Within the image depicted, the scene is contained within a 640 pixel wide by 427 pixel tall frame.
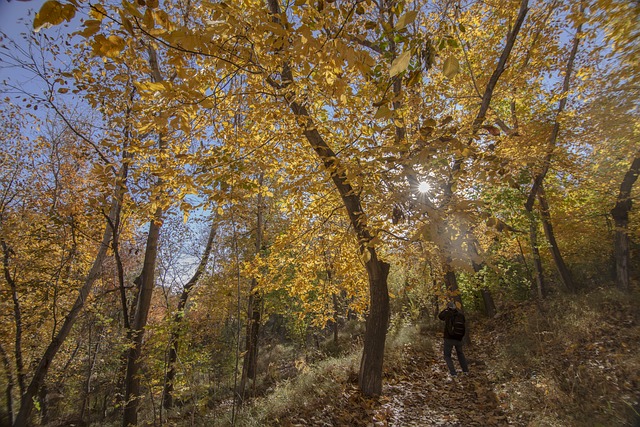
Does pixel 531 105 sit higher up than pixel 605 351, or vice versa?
pixel 531 105

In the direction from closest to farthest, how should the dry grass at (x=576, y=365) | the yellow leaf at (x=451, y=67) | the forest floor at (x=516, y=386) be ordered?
the yellow leaf at (x=451, y=67), the dry grass at (x=576, y=365), the forest floor at (x=516, y=386)

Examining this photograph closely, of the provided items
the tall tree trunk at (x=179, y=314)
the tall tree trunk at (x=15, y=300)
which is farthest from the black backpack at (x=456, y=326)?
the tall tree trunk at (x=15, y=300)

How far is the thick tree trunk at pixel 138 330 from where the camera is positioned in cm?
581

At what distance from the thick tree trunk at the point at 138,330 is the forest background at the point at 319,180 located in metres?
0.06

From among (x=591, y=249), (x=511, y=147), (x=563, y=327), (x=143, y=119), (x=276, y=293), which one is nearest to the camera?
(x=143, y=119)

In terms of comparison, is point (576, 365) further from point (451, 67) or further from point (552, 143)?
point (451, 67)

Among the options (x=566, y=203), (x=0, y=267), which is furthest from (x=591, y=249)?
(x=0, y=267)

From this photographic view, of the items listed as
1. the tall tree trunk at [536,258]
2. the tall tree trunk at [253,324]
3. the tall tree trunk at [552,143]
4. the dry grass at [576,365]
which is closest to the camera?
the dry grass at [576,365]

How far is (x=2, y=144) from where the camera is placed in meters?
8.12

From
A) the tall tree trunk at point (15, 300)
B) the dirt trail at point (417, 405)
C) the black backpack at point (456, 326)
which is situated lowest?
the dirt trail at point (417, 405)

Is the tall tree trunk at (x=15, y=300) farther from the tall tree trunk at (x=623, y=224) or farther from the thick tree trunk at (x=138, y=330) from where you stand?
the tall tree trunk at (x=623, y=224)

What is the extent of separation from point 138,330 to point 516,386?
7.54 m

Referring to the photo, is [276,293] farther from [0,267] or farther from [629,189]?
[629,189]

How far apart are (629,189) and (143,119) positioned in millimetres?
13900
